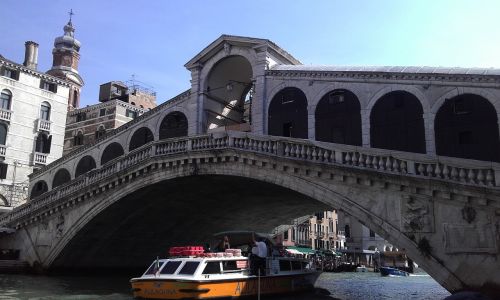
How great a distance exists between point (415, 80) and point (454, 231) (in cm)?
700

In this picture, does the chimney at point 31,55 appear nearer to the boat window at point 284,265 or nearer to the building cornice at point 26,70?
the building cornice at point 26,70

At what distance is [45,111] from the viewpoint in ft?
130

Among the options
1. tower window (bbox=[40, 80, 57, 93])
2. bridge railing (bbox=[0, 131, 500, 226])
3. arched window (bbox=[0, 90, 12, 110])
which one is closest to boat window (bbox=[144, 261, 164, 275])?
bridge railing (bbox=[0, 131, 500, 226])

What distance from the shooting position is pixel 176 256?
1722 cm

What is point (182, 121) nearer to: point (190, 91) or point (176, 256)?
point (190, 91)

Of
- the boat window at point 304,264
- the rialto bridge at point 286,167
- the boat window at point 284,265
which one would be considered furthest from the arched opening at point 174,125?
the boat window at point 284,265

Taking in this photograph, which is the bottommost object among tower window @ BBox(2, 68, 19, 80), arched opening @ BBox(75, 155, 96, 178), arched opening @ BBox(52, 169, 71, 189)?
arched opening @ BBox(52, 169, 71, 189)

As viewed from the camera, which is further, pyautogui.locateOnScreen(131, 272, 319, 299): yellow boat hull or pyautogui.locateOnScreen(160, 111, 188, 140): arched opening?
pyautogui.locateOnScreen(160, 111, 188, 140): arched opening

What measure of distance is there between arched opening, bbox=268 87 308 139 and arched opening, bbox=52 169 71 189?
1666 centimetres

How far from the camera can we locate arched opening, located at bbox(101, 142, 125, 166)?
2991 centimetres

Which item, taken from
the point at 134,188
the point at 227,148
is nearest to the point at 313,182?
the point at 227,148

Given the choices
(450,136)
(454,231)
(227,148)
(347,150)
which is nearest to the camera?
(454,231)

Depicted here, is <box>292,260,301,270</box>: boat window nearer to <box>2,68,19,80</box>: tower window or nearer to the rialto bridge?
the rialto bridge

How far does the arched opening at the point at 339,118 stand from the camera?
66.7 ft
